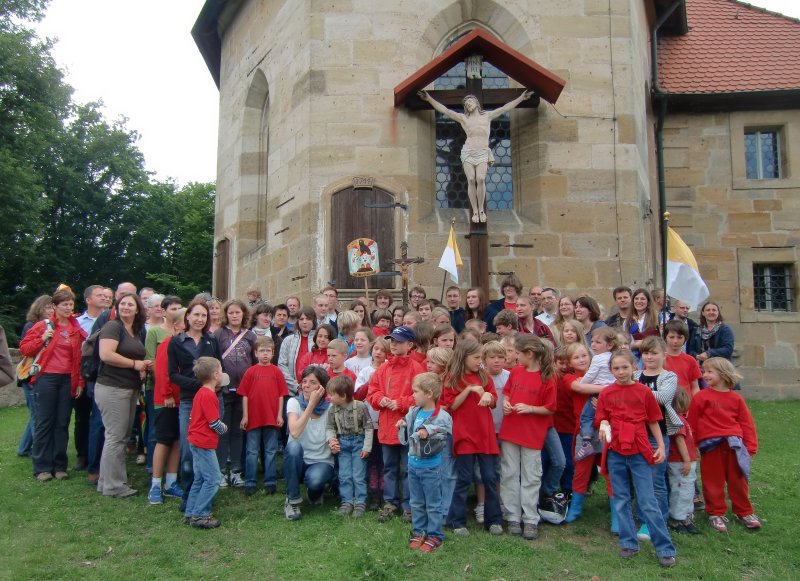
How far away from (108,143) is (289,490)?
27.5 m

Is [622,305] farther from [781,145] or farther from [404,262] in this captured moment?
[781,145]

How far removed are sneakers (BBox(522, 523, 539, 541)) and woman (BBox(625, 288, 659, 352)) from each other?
7.82 feet

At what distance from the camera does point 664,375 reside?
5.09 m

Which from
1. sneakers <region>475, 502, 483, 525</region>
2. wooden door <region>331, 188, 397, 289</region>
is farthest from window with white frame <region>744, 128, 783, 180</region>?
sneakers <region>475, 502, 483, 525</region>

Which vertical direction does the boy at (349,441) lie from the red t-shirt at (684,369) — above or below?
below

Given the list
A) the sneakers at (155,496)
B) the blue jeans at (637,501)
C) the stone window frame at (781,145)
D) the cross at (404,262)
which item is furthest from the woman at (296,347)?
the stone window frame at (781,145)

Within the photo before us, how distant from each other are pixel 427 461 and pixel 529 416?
92cm

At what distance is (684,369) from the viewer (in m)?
A: 5.70

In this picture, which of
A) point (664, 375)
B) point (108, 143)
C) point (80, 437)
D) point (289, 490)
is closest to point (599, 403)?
point (664, 375)

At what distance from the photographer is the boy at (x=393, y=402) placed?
5395 mm

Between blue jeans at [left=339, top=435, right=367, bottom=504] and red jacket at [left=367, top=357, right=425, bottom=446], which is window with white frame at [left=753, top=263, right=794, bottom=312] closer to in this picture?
red jacket at [left=367, top=357, right=425, bottom=446]

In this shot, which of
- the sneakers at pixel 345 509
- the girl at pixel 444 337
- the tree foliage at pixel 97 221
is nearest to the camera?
the sneakers at pixel 345 509

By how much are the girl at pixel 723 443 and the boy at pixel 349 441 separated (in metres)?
2.65

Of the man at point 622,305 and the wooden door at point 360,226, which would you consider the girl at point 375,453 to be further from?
the wooden door at point 360,226
